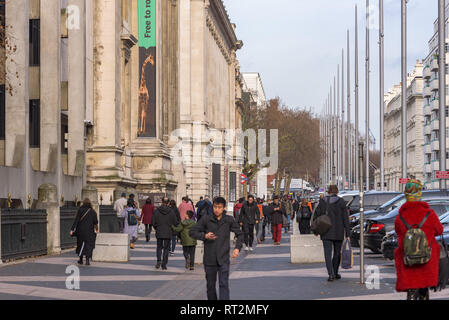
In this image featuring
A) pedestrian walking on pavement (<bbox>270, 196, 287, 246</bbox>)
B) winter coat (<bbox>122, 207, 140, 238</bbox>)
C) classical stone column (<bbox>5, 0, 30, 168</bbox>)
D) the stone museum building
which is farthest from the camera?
pedestrian walking on pavement (<bbox>270, 196, 287, 246</bbox>)

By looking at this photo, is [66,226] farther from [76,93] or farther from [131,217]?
[76,93]

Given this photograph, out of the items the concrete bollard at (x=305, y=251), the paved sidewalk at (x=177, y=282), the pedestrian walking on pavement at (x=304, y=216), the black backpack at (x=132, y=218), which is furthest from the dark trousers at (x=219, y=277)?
the pedestrian walking on pavement at (x=304, y=216)

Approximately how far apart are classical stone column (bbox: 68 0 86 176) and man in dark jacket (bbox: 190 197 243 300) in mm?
22267

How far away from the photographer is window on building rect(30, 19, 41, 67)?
33688mm

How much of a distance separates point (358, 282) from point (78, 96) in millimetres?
19474

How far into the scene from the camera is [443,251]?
11734mm

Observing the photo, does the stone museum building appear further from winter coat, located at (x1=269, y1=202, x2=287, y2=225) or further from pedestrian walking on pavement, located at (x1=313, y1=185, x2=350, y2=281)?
pedestrian walking on pavement, located at (x1=313, y1=185, x2=350, y2=281)

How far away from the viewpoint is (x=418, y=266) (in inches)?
436

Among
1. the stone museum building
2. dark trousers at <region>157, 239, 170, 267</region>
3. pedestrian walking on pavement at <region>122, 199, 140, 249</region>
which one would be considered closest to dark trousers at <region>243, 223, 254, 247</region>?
pedestrian walking on pavement at <region>122, 199, 140, 249</region>

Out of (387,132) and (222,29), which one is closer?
(222,29)

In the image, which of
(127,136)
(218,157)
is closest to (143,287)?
(127,136)

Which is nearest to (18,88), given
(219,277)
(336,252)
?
(336,252)

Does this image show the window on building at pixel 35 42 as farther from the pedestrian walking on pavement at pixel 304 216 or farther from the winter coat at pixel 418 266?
the winter coat at pixel 418 266
